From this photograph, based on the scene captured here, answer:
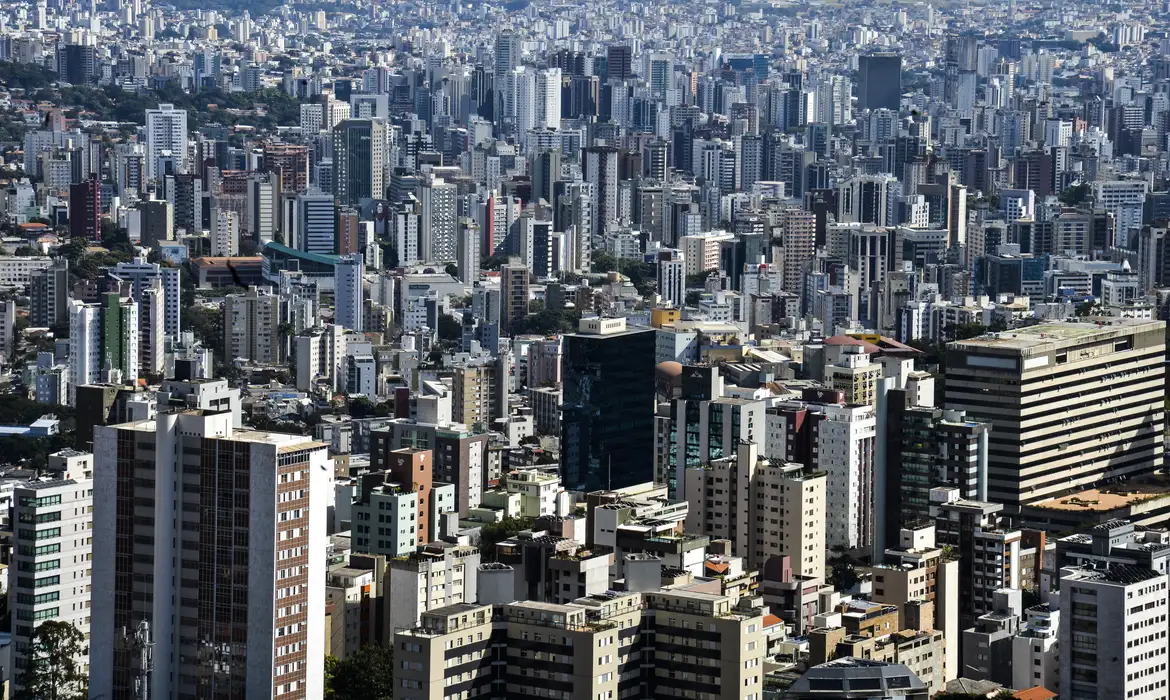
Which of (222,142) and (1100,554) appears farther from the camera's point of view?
(222,142)

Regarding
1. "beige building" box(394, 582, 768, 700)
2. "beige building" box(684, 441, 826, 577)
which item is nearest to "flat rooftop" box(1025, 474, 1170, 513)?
"beige building" box(684, 441, 826, 577)

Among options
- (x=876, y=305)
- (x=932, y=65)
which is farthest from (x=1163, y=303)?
(x=932, y=65)

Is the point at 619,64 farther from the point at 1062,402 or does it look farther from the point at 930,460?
the point at 930,460

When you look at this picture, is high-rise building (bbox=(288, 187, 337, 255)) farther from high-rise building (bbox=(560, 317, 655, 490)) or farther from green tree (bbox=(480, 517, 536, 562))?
green tree (bbox=(480, 517, 536, 562))

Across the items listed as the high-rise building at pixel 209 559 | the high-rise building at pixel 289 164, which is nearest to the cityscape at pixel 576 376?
the high-rise building at pixel 209 559

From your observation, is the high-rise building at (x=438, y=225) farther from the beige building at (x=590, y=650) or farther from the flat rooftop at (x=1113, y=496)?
the beige building at (x=590, y=650)

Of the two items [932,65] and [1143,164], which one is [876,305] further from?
[932,65]
